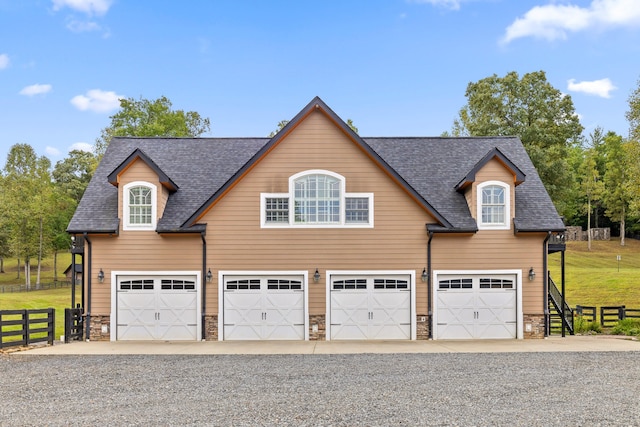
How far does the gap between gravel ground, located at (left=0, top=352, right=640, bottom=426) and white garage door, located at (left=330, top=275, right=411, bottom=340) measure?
12.3 ft

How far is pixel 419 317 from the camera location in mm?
19375

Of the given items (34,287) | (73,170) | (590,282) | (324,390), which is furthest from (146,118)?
(73,170)

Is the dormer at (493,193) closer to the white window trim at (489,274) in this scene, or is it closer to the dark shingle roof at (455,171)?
the dark shingle roof at (455,171)

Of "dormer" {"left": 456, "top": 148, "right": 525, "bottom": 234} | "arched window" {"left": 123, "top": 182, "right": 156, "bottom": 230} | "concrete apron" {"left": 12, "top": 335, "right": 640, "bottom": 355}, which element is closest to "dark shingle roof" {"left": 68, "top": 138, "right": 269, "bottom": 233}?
"arched window" {"left": 123, "top": 182, "right": 156, "bottom": 230}

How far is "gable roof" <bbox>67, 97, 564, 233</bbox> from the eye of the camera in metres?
19.2

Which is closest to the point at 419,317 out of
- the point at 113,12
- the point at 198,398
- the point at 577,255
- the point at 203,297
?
the point at 203,297

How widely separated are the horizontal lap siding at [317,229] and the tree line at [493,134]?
21865 millimetres

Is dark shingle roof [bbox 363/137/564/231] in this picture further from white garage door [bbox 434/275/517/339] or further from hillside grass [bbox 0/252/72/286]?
hillside grass [bbox 0/252/72/286]

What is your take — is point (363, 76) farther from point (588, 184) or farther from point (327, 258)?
point (588, 184)

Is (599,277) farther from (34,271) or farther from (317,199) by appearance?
(34,271)

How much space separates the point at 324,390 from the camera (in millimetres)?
10836

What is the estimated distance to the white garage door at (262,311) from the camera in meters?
19.2

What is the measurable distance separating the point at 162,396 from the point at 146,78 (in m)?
34.3

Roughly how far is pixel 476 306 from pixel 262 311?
743cm
